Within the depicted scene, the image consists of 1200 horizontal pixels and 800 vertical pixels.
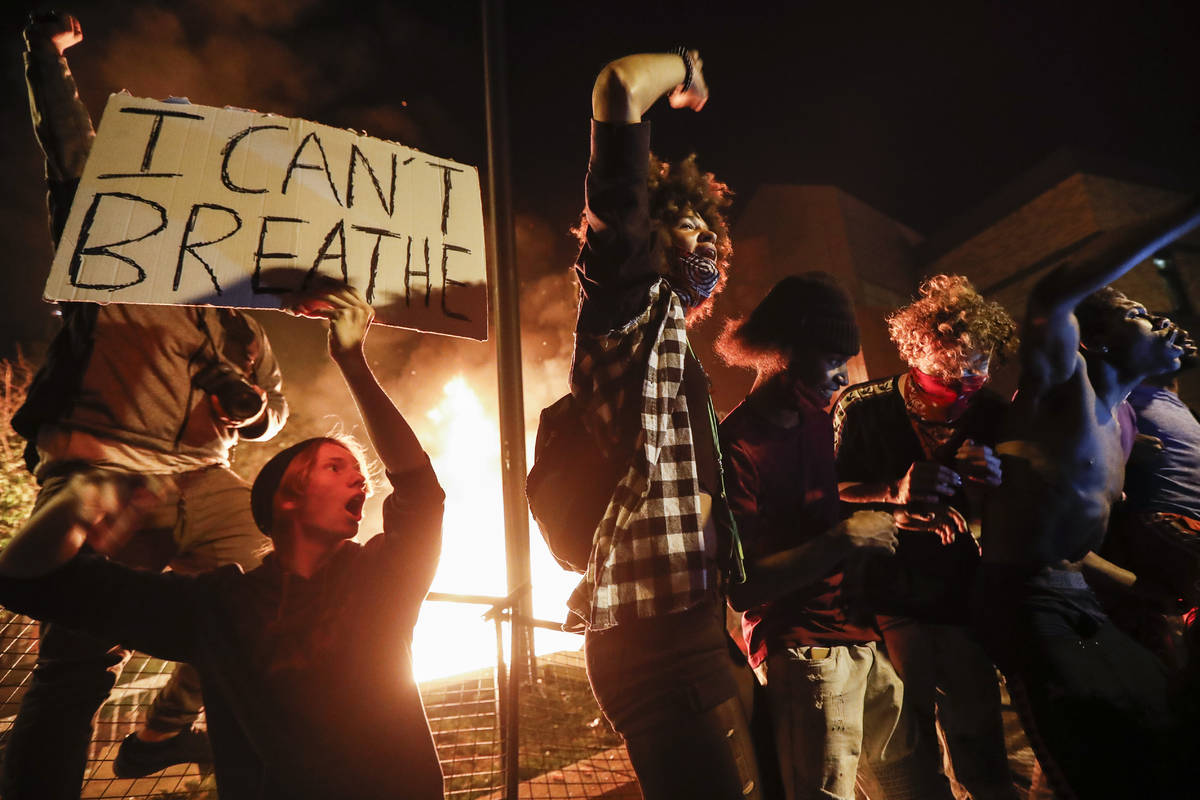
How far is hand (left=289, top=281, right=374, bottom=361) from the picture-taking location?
6.69ft

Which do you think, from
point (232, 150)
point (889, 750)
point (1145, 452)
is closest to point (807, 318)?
point (889, 750)

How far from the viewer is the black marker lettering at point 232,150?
7.57 feet

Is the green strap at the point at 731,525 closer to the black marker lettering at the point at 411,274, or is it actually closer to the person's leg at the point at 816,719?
the person's leg at the point at 816,719

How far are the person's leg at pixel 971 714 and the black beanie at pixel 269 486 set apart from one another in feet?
10.3

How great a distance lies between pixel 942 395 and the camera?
330 centimetres

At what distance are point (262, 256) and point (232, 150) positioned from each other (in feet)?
1.96

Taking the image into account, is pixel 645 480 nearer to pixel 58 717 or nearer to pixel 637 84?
pixel 637 84

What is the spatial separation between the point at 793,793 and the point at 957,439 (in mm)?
2008

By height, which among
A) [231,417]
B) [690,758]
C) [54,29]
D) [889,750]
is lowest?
[889,750]

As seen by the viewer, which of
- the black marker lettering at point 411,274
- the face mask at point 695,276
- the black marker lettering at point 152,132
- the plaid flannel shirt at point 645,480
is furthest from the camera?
the black marker lettering at point 411,274

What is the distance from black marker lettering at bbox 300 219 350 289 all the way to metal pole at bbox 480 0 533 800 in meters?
1.40

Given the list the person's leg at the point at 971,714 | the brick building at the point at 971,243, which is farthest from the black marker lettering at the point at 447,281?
the brick building at the point at 971,243

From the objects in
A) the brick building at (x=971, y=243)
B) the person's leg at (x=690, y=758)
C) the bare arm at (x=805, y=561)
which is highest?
the brick building at (x=971, y=243)

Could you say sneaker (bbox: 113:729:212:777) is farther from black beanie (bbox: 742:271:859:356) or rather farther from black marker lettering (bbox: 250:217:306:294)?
black beanie (bbox: 742:271:859:356)
